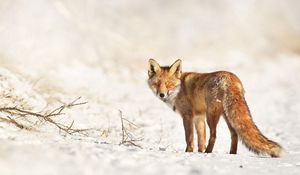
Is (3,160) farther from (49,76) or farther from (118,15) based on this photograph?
(118,15)

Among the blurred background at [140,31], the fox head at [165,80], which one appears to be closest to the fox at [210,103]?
the fox head at [165,80]

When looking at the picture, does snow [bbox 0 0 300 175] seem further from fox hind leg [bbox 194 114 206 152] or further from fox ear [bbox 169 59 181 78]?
fox ear [bbox 169 59 181 78]

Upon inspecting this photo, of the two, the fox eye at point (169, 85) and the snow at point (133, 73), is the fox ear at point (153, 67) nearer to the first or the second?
the fox eye at point (169, 85)

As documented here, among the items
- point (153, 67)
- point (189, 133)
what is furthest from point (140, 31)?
point (189, 133)

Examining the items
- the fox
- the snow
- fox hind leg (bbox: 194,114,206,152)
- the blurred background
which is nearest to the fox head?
the fox

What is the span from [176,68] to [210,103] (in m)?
1.50

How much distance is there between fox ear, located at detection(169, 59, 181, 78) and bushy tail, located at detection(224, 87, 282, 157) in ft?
5.29

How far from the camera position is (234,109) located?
677 centimetres

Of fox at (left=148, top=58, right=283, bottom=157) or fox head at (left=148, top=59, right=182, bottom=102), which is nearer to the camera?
fox at (left=148, top=58, right=283, bottom=157)

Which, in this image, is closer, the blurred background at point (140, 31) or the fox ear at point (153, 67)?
the fox ear at point (153, 67)

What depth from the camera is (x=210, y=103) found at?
7.23m

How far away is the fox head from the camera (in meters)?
8.15

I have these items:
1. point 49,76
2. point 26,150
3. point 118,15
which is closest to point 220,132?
point 49,76

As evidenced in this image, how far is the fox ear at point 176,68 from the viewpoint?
8453 millimetres
